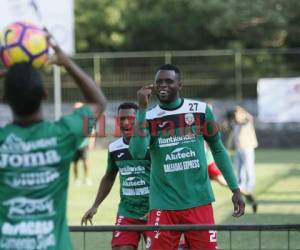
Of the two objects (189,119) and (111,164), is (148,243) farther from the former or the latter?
(111,164)

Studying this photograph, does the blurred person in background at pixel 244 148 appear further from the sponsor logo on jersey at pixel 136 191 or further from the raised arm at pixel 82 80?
the raised arm at pixel 82 80

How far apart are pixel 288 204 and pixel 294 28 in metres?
29.0

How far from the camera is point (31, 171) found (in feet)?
14.8

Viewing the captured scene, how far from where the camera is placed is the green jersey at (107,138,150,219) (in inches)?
334

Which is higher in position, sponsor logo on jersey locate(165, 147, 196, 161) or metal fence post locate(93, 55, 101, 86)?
metal fence post locate(93, 55, 101, 86)

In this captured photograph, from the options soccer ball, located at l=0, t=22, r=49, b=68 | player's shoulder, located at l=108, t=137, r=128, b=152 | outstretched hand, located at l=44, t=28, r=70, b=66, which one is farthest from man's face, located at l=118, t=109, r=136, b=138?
outstretched hand, located at l=44, t=28, r=70, b=66

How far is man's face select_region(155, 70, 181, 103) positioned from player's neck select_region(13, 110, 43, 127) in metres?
3.24

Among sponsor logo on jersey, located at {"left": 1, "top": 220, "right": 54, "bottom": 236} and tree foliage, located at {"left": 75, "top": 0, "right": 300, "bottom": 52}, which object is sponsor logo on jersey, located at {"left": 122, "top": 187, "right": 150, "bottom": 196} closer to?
sponsor logo on jersey, located at {"left": 1, "top": 220, "right": 54, "bottom": 236}

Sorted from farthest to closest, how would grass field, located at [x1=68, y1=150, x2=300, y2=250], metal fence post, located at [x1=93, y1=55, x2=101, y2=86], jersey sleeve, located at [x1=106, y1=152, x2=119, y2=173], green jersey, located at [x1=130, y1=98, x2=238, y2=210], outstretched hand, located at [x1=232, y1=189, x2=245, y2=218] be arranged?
metal fence post, located at [x1=93, y1=55, x2=101, y2=86]
grass field, located at [x1=68, y1=150, x2=300, y2=250]
jersey sleeve, located at [x1=106, y1=152, x2=119, y2=173]
green jersey, located at [x1=130, y1=98, x2=238, y2=210]
outstretched hand, located at [x1=232, y1=189, x2=245, y2=218]

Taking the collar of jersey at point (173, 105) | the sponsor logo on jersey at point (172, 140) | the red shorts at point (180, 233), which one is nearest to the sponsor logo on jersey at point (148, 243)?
the red shorts at point (180, 233)

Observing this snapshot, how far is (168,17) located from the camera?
1980 inches

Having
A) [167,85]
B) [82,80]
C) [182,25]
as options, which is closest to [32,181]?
[82,80]

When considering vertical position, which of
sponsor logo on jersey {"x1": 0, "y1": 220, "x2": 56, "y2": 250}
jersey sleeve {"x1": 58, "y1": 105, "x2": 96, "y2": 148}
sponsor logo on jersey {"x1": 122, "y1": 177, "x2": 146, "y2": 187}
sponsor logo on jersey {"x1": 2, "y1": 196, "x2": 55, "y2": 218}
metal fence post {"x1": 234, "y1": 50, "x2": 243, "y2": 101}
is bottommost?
sponsor logo on jersey {"x1": 0, "y1": 220, "x2": 56, "y2": 250}

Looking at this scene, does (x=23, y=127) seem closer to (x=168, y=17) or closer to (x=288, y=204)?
(x=288, y=204)
